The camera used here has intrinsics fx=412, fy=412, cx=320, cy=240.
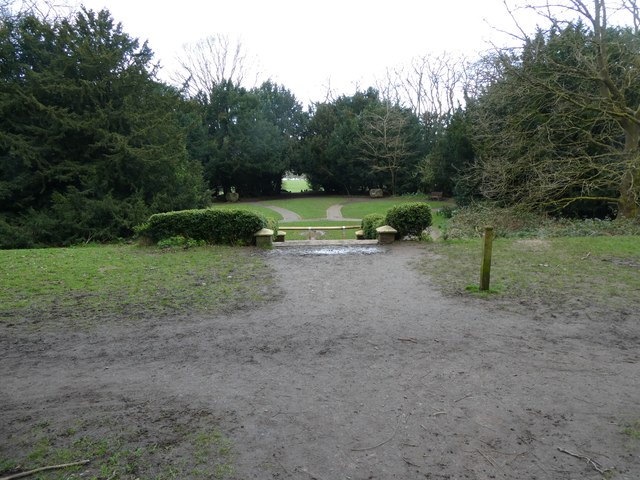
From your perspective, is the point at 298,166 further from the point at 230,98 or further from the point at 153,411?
the point at 153,411

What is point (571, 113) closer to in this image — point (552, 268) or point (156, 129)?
point (552, 268)

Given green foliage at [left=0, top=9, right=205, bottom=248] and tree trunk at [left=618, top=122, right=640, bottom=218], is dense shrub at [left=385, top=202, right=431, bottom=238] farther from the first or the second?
green foliage at [left=0, top=9, right=205, bottom=248]

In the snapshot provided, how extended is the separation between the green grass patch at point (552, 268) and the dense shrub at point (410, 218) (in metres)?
0.68

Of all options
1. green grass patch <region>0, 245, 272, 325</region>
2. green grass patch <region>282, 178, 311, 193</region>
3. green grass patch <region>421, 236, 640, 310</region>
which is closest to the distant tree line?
green grass patch <region>421, 236, 640, 310</region>

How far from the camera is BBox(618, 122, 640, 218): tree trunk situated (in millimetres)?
11867

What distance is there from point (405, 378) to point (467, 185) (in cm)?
1723

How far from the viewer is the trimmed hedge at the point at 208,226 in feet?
32.7

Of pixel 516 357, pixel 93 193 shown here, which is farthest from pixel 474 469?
pixel 93 193

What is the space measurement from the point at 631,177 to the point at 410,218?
753cm

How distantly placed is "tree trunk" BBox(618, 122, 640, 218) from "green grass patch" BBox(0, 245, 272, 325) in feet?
36.3

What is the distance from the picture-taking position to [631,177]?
12.4 m

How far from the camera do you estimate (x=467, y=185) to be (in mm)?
19062

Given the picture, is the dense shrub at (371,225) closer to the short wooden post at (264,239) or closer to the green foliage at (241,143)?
the short wooden post at (264,239)

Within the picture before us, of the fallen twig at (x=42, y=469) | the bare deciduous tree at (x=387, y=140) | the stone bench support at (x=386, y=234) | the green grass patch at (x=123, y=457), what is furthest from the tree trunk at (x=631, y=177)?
the bare deciduous tree at (x=387, y=140)
